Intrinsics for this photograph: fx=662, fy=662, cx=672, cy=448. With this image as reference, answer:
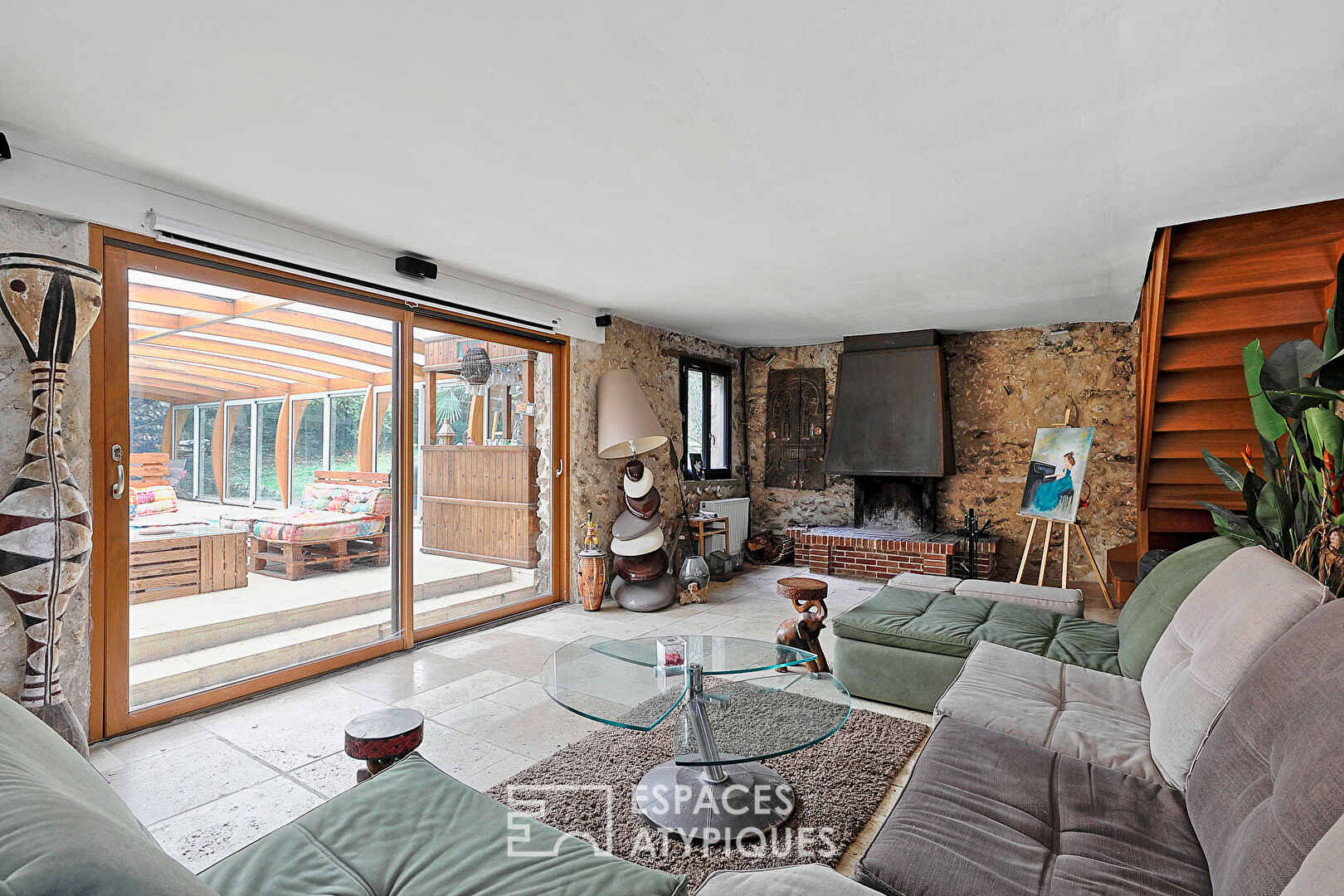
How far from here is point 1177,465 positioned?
4074 millimetres

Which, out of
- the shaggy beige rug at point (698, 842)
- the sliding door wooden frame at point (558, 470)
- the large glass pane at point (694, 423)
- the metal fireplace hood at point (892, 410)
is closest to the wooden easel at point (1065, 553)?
the metal fireplace hood at point (892, 410)

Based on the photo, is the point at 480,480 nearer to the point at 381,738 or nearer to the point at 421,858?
the point at 381,738

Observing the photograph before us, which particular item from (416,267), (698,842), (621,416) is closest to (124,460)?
(416,267)

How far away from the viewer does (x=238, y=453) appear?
11.2 ft

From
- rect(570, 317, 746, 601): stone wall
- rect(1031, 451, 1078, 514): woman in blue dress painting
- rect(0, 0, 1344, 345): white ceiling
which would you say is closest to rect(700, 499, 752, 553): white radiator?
rect(570, 317, 746, 601): stone wall

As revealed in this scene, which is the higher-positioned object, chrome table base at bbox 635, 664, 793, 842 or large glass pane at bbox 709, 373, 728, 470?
large glass pane at bbox 709, 373, 728, 470

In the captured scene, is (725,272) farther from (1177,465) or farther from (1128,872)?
(1128,872)

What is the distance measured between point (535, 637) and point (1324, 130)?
4.48 metres

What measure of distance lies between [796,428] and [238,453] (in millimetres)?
5339

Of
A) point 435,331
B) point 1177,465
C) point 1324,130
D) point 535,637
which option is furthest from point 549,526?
point 1324,130

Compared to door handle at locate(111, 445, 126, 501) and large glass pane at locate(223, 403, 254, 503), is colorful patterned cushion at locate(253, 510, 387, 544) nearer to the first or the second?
large glass pane at locate(223, 403, 254, 503)

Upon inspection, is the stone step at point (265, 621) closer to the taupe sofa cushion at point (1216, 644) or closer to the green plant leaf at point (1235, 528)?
the taupe sofa cushion at point (1216, 644)

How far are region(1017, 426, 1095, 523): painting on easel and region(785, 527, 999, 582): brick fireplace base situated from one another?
0.77m

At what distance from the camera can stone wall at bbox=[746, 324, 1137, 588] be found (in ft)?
18.9
